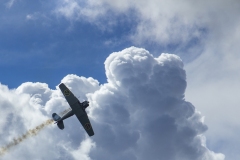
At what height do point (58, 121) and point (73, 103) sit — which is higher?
point (73, 103)

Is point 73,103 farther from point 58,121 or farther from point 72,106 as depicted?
point 58,121

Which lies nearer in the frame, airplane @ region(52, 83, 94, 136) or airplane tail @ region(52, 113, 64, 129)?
airplane @ region(52, 83, 94, 136)

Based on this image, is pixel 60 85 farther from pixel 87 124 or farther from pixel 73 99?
pixel 87 124

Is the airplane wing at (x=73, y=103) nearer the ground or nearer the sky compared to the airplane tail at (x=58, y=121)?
nearer the sky

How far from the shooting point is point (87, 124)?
7470 inches

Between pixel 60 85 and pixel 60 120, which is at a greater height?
pixel 60 85

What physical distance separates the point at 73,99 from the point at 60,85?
893cm

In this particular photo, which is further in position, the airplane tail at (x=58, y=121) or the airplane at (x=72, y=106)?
the airplane tail at (x=58, y=121)

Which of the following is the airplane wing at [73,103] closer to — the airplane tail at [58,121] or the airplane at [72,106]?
the airplane at [72,106]

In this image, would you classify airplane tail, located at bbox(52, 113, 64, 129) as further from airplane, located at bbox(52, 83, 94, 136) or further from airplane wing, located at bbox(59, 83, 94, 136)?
airplane wing, located at bbox(59, 83, 94, 136)

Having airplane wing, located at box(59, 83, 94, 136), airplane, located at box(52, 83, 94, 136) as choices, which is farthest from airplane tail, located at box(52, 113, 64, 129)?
airplane wing, located at box(59, 83, 94, 136)

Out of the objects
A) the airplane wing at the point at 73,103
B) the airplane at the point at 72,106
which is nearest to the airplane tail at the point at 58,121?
the airplane at the point at 72,106

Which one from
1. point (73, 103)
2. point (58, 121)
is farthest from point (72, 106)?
point (58, 121)

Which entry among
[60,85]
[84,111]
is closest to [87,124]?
[84,111]
